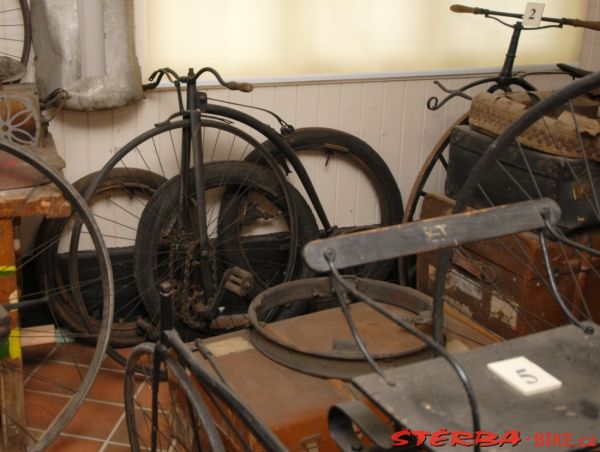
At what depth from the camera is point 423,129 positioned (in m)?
3.73

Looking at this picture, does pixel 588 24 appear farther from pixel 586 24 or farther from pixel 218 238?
pixel 218 238

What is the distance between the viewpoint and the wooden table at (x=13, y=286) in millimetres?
2416

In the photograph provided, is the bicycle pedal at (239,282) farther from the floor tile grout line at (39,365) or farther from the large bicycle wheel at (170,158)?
the floor tile grout line at (39,365)

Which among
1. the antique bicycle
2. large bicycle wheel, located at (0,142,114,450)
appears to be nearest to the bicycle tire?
the antique bicycle

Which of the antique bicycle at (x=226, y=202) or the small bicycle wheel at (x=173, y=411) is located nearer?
the small bicycle wheel at (x=173, y=411)

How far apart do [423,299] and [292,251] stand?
80cm

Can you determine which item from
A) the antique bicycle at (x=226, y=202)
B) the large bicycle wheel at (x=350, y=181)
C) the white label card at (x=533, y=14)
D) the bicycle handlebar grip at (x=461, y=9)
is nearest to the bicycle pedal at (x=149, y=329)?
the antique bicycle at (x=226, y=202)

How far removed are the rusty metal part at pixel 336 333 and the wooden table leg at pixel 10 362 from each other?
2.37 feet

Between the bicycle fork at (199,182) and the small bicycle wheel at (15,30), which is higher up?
the small bicycle wheel at (15,30)

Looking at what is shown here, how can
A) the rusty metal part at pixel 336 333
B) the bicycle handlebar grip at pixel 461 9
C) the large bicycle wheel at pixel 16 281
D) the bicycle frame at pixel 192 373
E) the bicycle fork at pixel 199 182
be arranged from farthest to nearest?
the bicycle handlebar grip at pixel 461 9 → the bicycle fork at pixel 199 182 → the large bicycle wheel at pixel 16 281 → the rusty metal part at pixel 336 333 → the bicycle frame at pixel 192 373

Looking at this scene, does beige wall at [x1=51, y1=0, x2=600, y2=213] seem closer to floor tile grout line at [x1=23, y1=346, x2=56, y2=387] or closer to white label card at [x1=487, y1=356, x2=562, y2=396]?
floor tile grout line at [x1=23, y1=346, x2=56, y2=387]

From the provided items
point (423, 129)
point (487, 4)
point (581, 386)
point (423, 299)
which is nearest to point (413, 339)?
point (423, 299)

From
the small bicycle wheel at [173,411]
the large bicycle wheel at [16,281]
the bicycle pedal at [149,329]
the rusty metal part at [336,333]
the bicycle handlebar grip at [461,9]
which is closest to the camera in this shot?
the small bicycle wheel at [173,411]

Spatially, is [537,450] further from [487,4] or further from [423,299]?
[487,4]
